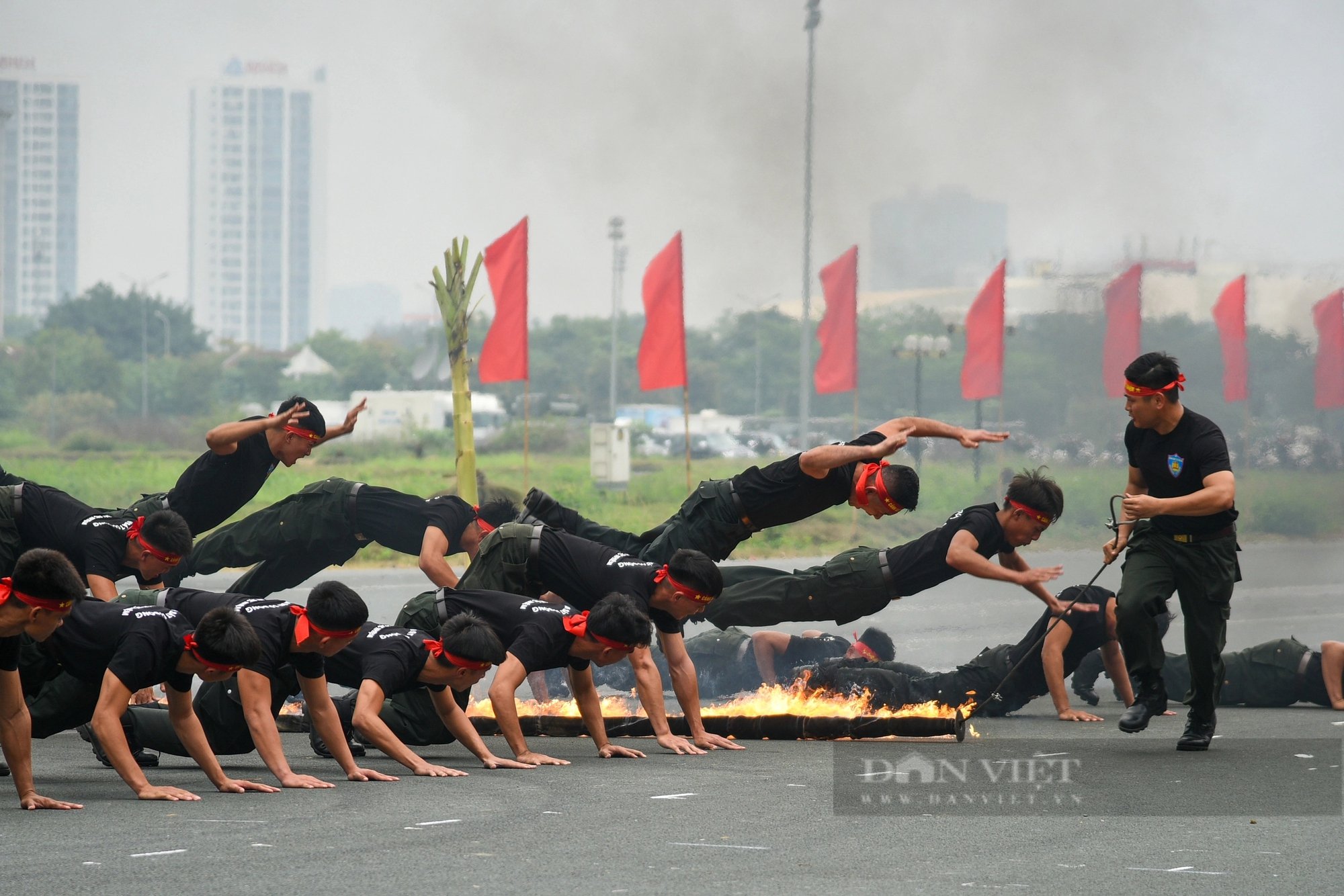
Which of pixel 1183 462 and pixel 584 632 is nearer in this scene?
pixel 584 632

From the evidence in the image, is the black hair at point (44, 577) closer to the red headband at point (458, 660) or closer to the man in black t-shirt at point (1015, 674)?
the red headband at point (458, 660)

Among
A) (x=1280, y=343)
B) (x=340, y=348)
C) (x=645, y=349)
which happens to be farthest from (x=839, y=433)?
(x=645, y=349)

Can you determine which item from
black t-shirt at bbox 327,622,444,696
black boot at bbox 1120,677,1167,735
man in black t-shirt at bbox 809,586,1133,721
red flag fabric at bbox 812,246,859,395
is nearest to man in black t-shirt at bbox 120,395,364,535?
black t-shirt at bbox 327,622,444,696

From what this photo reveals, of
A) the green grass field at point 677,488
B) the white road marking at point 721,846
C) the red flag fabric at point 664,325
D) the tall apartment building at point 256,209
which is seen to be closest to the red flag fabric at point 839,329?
the green grass field at point 677,488

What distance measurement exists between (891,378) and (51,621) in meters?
58.7

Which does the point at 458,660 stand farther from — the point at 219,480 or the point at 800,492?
the point at 219,480

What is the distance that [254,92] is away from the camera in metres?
162

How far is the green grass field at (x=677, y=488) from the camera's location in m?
32.2

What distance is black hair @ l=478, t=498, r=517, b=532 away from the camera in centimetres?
953

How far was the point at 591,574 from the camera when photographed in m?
7.92

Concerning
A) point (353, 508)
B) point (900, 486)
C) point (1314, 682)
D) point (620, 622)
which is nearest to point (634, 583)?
point (620, 622)

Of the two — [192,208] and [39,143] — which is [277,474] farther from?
[192,208]

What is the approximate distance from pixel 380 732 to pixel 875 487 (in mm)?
2981

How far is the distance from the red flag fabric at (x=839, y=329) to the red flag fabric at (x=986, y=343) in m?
2.06
